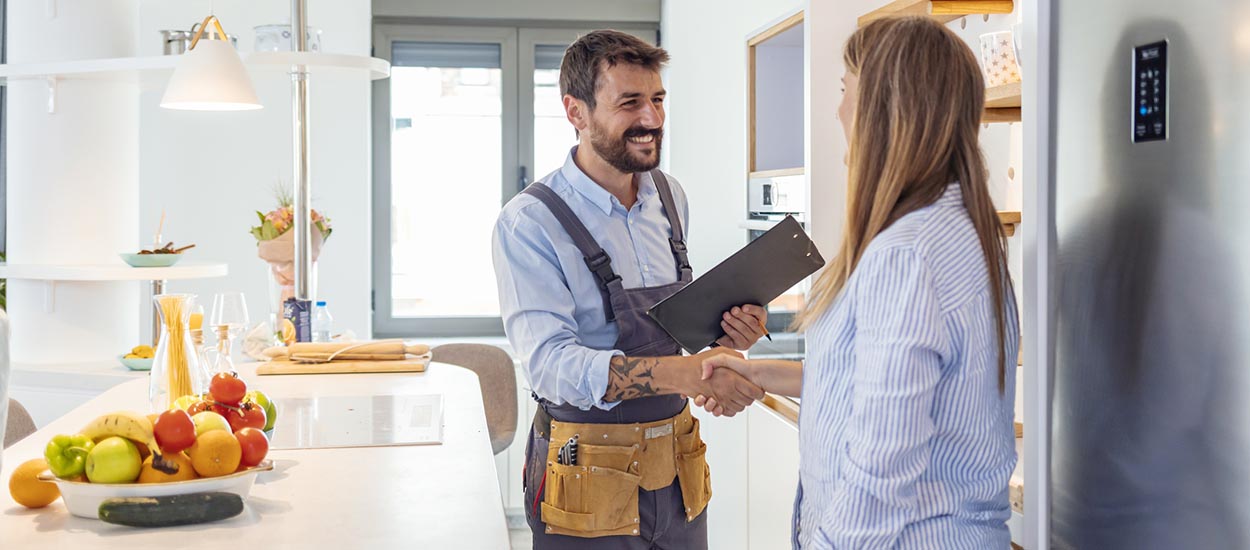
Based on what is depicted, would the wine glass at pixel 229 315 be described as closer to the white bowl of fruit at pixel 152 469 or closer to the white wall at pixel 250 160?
the white bowl of fruit at pixel 152 469

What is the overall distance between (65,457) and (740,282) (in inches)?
44.9

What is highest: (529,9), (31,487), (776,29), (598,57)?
(529,9)

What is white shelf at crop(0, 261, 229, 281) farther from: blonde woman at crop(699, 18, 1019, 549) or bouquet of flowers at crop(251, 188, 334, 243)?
blonde woman at crop(699, 18, 1019, 549)

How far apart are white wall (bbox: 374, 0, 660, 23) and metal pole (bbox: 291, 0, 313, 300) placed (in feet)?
5.21

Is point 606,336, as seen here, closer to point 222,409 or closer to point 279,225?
point 222,409

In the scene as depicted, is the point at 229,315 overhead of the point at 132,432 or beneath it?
overhead

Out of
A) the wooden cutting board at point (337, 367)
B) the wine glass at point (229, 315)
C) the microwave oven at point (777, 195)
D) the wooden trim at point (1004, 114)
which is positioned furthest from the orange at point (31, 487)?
the microwave oven at point (777, 195)

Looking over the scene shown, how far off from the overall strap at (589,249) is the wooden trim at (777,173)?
1092 millimetres

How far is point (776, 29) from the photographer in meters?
3.33

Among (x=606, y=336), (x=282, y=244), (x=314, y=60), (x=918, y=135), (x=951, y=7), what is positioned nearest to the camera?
(x=918, y=135)

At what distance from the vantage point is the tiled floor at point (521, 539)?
15.0 feet

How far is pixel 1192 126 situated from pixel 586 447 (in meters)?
1.24

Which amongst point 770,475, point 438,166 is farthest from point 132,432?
point 438,166

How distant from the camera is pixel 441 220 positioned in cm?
527
